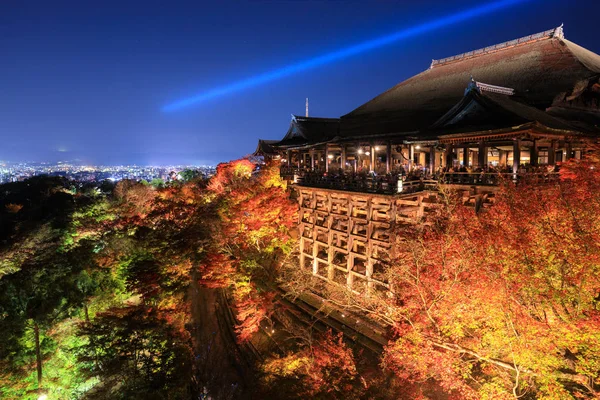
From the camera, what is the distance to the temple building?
50.6 feet

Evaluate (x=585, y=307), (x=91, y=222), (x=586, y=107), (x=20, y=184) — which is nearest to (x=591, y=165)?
(x=585, y=307)

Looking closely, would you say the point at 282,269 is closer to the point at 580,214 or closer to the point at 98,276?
the point at 98,276

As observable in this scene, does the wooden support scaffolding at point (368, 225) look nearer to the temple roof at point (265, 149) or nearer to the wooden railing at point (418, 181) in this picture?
the wooden railing at point (418, 181)

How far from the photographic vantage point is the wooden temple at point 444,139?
597 inches

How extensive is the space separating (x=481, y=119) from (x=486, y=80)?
1205 cm

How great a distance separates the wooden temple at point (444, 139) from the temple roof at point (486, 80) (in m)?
0.09

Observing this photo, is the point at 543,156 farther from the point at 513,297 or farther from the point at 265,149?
the point at 265,149

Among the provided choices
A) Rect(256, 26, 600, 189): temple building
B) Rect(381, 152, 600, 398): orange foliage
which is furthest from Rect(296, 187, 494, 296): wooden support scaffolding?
Rect(381, 152, 600, 398): orange foliage

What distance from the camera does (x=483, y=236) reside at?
12.1 meters

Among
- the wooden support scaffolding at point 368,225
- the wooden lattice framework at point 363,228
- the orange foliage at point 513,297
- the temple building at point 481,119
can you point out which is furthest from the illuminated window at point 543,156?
the wooden lattice framework at point 363,228

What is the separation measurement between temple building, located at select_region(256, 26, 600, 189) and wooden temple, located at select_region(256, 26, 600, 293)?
0.27ft

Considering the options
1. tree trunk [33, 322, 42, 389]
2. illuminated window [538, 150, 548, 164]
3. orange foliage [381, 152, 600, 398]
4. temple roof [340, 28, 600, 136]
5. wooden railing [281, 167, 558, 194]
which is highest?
temple roof [340, 28, 600, 136]

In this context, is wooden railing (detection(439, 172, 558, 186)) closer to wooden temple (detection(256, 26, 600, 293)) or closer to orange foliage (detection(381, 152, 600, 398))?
wooden temple (detection(256, 26, 600, 293))

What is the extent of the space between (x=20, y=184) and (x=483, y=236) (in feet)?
227
